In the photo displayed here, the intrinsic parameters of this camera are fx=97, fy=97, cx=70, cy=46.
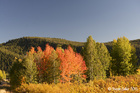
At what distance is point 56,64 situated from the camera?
23359 mm

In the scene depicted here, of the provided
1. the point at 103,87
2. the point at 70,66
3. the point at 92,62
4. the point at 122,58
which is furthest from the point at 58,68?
the point at 103,87

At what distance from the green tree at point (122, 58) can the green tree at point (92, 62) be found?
22.2 ft

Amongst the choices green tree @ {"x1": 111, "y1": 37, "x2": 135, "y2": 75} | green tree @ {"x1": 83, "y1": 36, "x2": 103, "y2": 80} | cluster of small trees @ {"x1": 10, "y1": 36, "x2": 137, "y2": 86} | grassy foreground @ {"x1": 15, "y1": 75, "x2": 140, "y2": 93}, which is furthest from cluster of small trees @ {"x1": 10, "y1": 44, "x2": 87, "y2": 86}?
grassy foreground @ {"x1": 15, "y1": 75, "x2": 140, "y2": 93}

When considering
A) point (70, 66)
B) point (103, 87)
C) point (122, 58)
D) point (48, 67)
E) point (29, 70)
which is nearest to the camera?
point (103, 87)

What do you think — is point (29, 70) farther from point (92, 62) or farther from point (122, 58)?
point (122, 58)

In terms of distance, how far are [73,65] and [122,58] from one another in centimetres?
1439

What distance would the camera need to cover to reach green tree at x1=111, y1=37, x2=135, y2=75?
26.5 m

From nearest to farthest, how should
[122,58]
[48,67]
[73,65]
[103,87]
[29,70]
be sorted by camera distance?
[103,87], [73,65], [29,70], [48,67], [122,58]

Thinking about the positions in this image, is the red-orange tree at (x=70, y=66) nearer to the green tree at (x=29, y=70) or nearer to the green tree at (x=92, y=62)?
the green tree at (x=92, y=62)

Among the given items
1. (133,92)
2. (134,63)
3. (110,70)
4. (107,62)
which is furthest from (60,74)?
(134,63)

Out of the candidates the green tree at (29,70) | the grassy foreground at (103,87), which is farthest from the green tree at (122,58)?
the green tree at (29,70)

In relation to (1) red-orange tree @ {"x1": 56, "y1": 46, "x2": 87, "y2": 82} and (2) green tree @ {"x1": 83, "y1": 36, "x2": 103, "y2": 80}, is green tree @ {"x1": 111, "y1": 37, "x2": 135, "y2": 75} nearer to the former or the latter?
(2) green tree @ {"x1": 83, "y1": 36, "x2": 103, "y2": 80}

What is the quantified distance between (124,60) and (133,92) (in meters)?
25.5

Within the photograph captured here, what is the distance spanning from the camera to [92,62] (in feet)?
79.3
